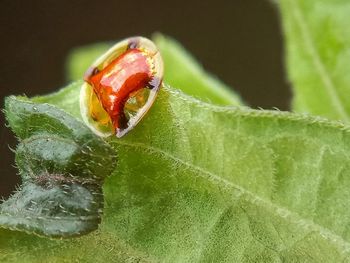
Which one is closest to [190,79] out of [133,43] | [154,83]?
[133,43]

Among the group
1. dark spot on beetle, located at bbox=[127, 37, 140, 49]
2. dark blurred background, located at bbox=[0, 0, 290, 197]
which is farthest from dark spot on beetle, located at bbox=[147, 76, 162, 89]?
dark blurred background, located at bbox=[0, 0, 290, 197]

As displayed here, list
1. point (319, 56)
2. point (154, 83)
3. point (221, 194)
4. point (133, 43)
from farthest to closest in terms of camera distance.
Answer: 1. point (319, 56)
2. point (133, 43)
3. point (154, 83)
4. point (221, 194)

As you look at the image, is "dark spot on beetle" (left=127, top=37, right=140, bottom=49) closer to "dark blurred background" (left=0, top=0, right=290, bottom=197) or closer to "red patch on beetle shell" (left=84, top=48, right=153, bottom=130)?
"red patch on beetle shell" (left=84, top=48, right=153, bottom=130)

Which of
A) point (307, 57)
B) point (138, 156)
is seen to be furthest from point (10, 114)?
point (307, 57)

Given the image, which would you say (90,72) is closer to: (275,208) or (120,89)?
(120,89)

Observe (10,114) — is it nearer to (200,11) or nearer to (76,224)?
(76,224)
